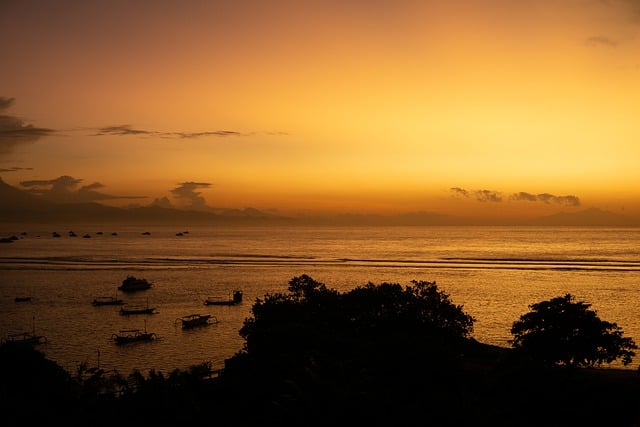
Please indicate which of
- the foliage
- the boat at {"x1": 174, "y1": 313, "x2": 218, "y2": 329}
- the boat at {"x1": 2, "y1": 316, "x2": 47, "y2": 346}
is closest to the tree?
the foliage

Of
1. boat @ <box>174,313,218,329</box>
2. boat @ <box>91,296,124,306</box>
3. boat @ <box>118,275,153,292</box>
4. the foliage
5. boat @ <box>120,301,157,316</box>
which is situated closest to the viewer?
the foliage

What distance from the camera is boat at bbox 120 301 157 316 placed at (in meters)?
64.6

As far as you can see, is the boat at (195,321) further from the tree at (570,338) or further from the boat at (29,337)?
the tree at (570,338)

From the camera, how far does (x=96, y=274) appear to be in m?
105

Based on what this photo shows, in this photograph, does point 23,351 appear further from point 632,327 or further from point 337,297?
point 632,327

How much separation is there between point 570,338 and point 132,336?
126 ft

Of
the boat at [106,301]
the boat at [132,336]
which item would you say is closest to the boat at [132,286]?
the boat at [106,301]

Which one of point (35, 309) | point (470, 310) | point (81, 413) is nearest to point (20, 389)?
point (81, 413)

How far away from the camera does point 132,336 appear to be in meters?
52.3

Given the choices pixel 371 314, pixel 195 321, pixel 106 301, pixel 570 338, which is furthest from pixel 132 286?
pixel 570 338

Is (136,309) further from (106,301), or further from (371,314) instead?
(371,314)

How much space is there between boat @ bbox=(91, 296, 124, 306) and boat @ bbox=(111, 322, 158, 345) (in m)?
16.8

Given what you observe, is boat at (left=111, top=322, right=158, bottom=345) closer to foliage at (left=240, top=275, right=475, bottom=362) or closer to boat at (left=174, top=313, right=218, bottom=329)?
boat at (left=174, top=313, right=218, bottom=329)

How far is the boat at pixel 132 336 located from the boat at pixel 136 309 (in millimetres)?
8917
